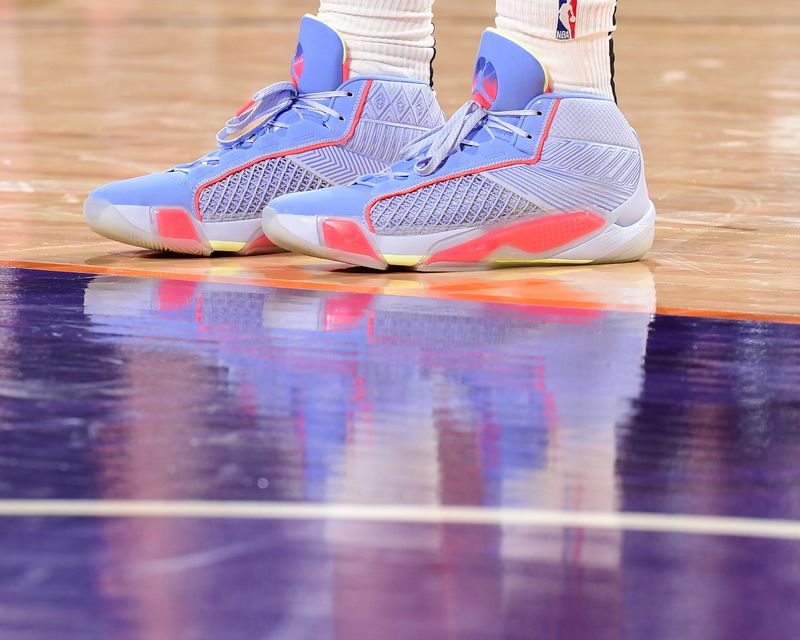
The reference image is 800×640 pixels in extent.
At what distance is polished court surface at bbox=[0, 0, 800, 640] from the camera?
0.75m

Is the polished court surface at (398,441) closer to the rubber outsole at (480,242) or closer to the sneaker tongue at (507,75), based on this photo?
the rubber outsole at (480,242)

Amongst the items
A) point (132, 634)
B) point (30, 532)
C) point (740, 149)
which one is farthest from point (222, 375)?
point (740, 149)

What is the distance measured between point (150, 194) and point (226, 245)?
0.09 meters

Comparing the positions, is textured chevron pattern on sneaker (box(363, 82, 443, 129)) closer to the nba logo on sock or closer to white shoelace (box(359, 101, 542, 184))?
white shoelace (box(359, 101, 542, 184))

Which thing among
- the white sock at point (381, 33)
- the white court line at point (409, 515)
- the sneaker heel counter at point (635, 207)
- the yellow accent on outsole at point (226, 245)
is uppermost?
the white sock at point (381, 33)

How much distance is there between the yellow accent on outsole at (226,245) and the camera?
5.53ft

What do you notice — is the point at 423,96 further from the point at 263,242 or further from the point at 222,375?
the point at 222,375

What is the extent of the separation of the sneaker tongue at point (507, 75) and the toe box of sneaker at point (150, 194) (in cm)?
32

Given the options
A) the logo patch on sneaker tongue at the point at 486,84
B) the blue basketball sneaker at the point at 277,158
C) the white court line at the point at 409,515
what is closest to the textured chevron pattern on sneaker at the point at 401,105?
the blue basketball sneaker at the point at 277,158

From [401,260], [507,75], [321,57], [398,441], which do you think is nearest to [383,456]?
[398,441]

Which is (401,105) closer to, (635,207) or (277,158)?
(277,158)

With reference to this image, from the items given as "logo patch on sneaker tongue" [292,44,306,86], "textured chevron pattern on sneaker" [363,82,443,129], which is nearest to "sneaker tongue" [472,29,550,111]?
"textured chevron pattern on sneaker" [363,82,443,129]

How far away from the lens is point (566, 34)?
5.32ft

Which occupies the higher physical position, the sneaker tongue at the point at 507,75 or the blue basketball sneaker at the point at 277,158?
the sneaker tongue at the point at 507,75
